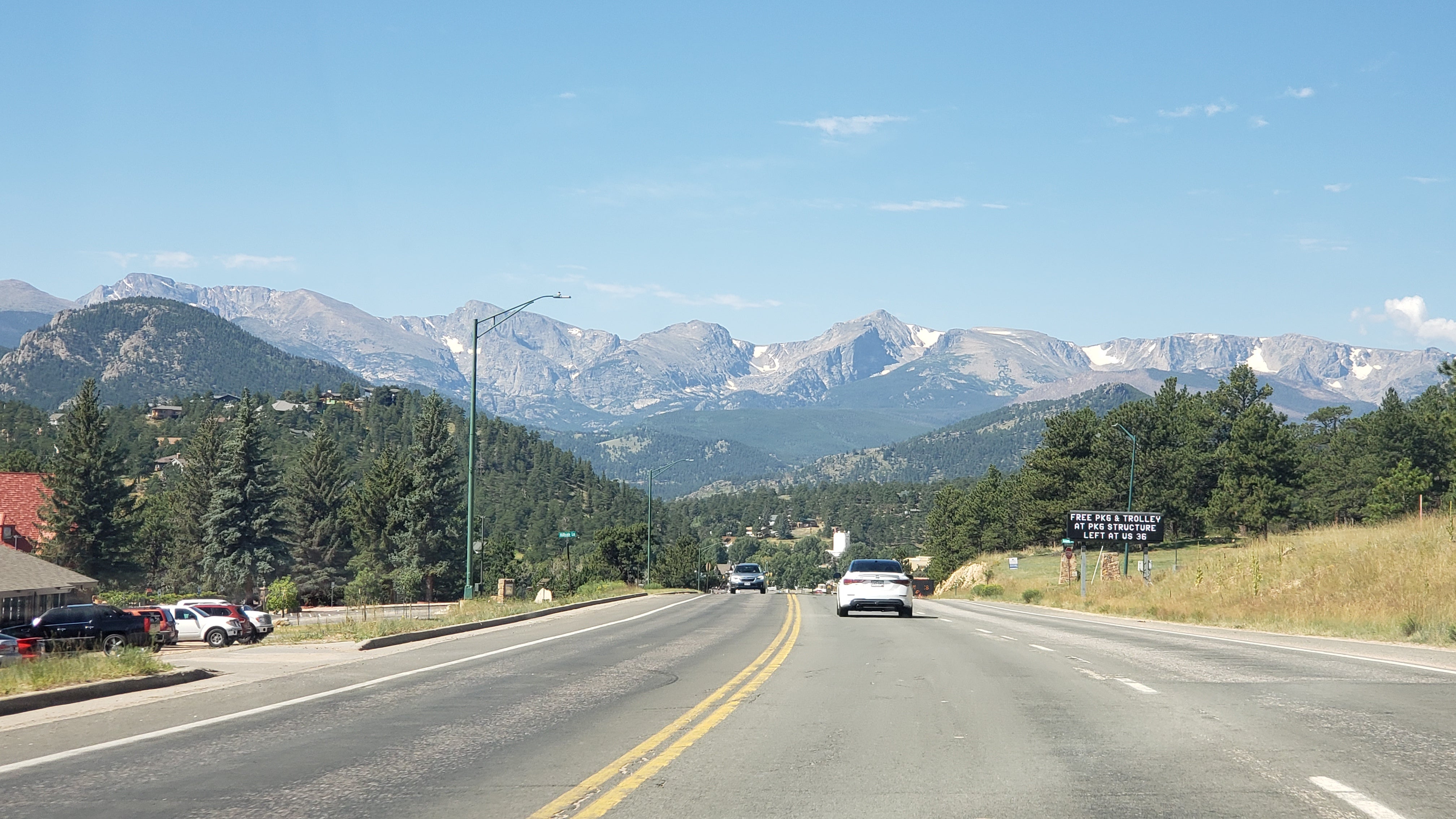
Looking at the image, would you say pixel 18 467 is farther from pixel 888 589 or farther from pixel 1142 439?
pixel 888 589

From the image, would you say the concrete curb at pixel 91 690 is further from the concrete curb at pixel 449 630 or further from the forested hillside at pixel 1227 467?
the forested hillside at pixel 1227 467

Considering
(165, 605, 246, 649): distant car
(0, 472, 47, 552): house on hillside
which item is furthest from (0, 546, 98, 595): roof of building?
(0, 472, 47, 552): house on hillside

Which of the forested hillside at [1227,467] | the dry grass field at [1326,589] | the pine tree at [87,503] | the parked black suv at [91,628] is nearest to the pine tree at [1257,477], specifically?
the forested hillside at [1227,467]

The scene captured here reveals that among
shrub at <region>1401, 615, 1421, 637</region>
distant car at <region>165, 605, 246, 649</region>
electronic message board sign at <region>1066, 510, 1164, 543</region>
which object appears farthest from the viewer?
electronic message board sign at <region>1066, 510, 1164, 543</region>

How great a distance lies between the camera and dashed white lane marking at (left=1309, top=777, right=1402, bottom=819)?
715 centimetres

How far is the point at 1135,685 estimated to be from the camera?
14.6 meters

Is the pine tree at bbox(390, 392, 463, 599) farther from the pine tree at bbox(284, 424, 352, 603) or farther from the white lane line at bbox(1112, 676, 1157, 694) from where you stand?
the white lane line at bbox(1112, 676, 1157, 694)

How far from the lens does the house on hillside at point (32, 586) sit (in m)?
57.8

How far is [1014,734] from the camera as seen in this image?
10.6 metres

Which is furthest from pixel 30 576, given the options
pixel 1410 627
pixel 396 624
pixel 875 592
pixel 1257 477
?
pixel 1257 477

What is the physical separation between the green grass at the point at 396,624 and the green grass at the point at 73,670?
7208mm

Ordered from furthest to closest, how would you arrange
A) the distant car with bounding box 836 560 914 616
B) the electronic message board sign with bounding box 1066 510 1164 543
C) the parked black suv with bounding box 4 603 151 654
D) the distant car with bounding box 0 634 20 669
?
the electronic message board sign with bounding box 1066 510 1164 543 < the parked black suv with bounding box 4 603 151 654 < the distant car with bounding box 836 560 914 616 < the distant car with bounding box 0 634 20 669

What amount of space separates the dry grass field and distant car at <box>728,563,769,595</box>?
25.7 metres

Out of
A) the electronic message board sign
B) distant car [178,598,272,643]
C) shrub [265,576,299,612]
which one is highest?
the electronic message board sign
